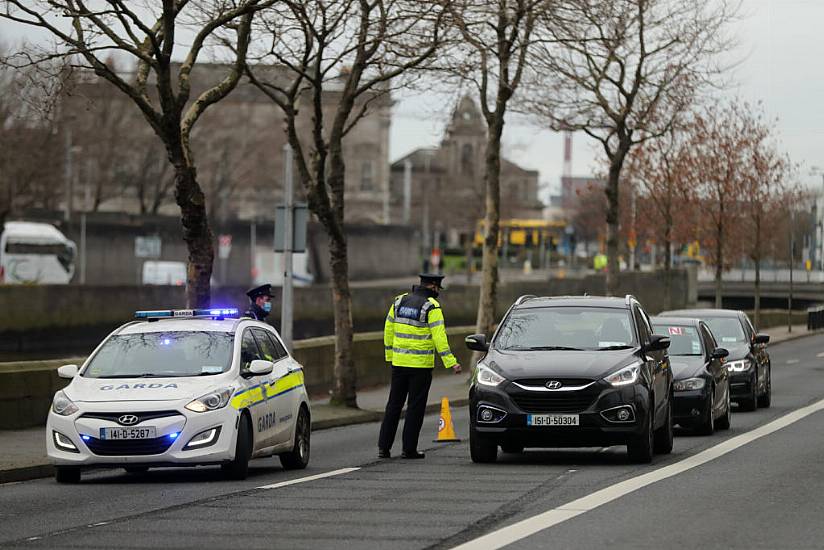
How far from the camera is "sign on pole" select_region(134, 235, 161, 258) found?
3115 inches

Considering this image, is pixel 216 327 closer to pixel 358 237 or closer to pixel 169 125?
pixel 169 125

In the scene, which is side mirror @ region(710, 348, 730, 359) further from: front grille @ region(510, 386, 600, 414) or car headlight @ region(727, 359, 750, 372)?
front grille @ region(510, 386, 600, 414)

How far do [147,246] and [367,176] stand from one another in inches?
2094

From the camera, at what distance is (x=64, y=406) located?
577 inches

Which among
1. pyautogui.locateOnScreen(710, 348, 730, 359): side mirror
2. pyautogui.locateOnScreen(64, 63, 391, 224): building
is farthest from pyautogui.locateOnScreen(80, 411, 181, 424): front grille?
pyautogui.locateOnScreen(64, 63, 391, 224): building

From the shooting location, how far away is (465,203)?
125250 millimetres

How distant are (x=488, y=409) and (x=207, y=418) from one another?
2.70 meters

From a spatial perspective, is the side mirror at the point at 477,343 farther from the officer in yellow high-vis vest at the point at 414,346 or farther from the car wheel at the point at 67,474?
the car wheel at the point at 67,474

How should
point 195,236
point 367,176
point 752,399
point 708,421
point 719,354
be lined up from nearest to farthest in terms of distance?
point 708,421 < point 719,354 < point 195,236 < point 752,399 < point 367,176

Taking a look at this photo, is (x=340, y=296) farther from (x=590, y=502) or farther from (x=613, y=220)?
(x=613, y=220)

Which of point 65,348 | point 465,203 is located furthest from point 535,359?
point 465,203

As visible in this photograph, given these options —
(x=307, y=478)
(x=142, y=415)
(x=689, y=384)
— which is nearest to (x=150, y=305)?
(x=689, y=384)

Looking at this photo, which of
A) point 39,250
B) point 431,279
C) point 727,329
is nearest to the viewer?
point 431,279

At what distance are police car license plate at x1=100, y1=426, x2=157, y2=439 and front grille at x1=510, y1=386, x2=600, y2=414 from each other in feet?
11.4
